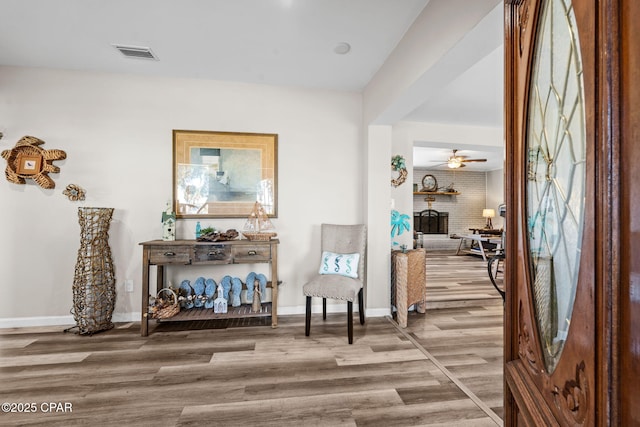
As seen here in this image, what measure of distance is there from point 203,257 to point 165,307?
62 cm

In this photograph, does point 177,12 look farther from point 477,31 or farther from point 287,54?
point 477,31

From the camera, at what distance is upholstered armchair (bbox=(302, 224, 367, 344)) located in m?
2.64

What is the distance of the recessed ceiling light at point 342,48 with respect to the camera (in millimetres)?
2504

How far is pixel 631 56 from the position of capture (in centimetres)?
42

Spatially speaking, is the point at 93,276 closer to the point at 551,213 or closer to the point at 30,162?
the point at 30,162

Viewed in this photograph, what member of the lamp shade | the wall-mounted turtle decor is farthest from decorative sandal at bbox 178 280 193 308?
the lamp shade

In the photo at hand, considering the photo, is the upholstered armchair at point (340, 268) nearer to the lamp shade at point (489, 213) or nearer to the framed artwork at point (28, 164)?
the framed artwork at point (28, 164)

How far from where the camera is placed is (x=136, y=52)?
104 inches

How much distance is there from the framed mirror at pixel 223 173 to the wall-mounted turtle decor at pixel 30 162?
45.9 inches

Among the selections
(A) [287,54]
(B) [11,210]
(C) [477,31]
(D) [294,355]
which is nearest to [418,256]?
(D) [294,355]

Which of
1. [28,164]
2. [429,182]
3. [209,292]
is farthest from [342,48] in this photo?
[429,182]

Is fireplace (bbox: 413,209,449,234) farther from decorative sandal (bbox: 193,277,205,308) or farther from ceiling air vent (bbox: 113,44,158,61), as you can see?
ceiling air vent (bbox: 113,44,158,61)

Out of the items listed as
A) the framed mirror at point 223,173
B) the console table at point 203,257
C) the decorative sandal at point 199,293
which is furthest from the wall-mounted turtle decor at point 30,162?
the decorative sandal at point 199,293

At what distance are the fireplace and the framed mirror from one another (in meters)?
7.43
